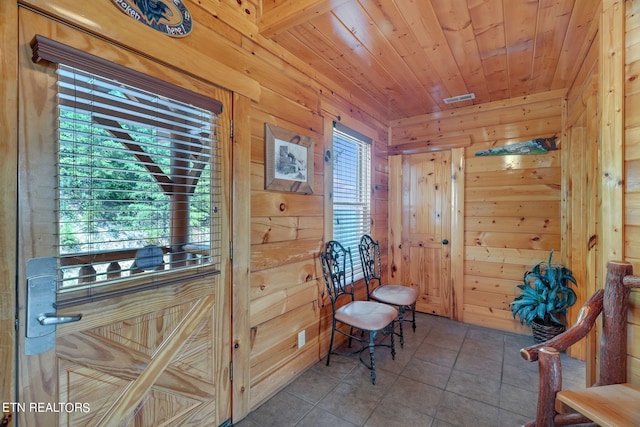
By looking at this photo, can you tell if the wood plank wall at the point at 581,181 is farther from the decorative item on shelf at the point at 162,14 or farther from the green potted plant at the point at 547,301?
the decorative item on shelf at the point at 162,14

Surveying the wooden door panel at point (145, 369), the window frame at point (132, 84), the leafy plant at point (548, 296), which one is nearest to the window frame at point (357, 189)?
the window frame at point (132, 84)

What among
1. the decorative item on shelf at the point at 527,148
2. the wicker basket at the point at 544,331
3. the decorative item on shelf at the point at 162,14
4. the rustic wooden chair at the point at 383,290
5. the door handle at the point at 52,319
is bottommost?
the wicker basket at the point at 544,331

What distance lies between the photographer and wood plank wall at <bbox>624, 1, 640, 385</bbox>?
1361 millimetres

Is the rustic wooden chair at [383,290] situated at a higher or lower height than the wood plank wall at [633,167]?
lower

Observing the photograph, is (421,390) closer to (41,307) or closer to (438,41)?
(41,307)

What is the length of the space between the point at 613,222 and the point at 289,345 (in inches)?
84.1

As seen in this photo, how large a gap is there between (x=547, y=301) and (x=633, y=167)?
1.69 meters

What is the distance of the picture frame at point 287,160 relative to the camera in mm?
1993

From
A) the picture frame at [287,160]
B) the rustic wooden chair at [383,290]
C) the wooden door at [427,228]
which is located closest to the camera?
the picture frame at [287,160]

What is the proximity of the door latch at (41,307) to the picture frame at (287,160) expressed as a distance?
120 cm

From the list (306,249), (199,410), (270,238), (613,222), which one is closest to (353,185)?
(306,249)

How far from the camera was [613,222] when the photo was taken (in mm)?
1435

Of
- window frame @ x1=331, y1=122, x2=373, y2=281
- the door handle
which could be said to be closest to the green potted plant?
window frame @ x1=331, y1=122, x2=373, y2=281

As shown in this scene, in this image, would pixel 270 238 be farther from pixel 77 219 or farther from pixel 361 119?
pixel 361 119
